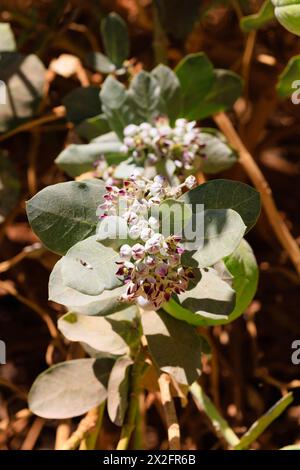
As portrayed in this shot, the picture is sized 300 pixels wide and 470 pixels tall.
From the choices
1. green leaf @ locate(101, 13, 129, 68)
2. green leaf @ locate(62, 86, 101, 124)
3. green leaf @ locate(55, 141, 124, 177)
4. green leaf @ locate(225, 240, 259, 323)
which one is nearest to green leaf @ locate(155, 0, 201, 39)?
green leaf @ locate(101, 13, 129, 68)

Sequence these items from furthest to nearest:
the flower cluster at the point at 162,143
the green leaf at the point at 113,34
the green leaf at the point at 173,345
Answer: the green leaf at the point at 113,34 → the flower cluster at the point at 162,143 → the green leaf at the point at 173,345

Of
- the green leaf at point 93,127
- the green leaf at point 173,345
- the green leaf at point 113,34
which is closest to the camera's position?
the green leaf at point 173,345

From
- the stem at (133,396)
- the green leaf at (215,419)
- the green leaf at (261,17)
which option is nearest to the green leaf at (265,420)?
the green leaf at (215,419)

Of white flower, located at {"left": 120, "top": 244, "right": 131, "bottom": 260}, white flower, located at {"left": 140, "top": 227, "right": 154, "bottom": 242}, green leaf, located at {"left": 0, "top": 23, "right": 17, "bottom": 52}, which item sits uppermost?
green leaf, located at {"left": 0, "top": 23, "right": 17, "bottom": 52}

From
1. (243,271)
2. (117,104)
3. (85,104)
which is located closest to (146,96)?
(117,104)

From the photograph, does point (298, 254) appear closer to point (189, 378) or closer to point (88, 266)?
point (189, 378)

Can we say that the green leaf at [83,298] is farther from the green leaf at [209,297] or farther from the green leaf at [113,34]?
the green leaf at [113,34]

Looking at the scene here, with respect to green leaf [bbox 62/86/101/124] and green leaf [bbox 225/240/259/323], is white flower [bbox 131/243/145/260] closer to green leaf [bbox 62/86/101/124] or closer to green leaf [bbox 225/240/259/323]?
green leaf [bbox 225/240/259/323]
